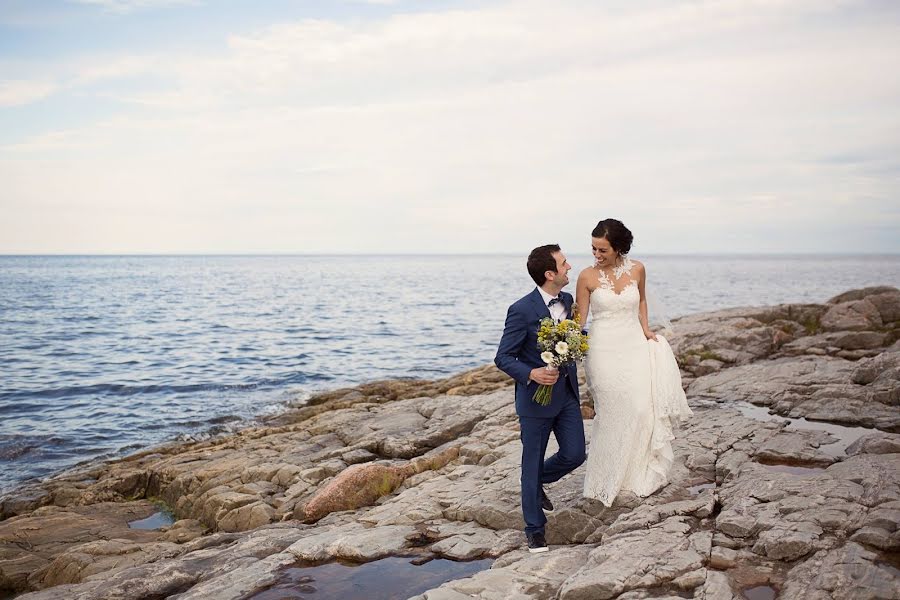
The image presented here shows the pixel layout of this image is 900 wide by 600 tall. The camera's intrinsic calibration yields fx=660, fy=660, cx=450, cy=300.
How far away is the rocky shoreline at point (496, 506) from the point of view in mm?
5336

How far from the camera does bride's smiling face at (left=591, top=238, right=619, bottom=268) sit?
6.72 metres

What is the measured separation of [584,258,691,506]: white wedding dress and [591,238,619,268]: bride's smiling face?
0.37 feet

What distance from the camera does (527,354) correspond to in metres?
Answer: 6.18

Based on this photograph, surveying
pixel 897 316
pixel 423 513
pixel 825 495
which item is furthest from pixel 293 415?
pixel 897 316

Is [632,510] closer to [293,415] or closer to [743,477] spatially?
[743,477]

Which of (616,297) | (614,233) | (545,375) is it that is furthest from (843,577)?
(614,233)

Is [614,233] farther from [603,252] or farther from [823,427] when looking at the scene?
[823,427]

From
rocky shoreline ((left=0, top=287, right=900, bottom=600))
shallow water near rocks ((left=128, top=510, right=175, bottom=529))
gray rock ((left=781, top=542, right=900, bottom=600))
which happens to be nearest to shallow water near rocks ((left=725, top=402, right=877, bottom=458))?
rocky shoreline ((left=0, top=287, right=900, bottom=600))

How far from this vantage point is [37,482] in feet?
43.7

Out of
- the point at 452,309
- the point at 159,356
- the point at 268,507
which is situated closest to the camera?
the point at 268,507

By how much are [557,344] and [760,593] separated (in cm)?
Result: 243

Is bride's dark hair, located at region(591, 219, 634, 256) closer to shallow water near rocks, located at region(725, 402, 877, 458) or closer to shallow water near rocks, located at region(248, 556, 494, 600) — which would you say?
shallow water near rocks, located at region(248, 556, 494, 600)

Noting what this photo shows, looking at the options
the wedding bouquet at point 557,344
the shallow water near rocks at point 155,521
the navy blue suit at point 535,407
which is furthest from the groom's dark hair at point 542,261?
the shallow water near rocks at point 155,521

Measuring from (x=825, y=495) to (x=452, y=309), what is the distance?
4331 centimetres
